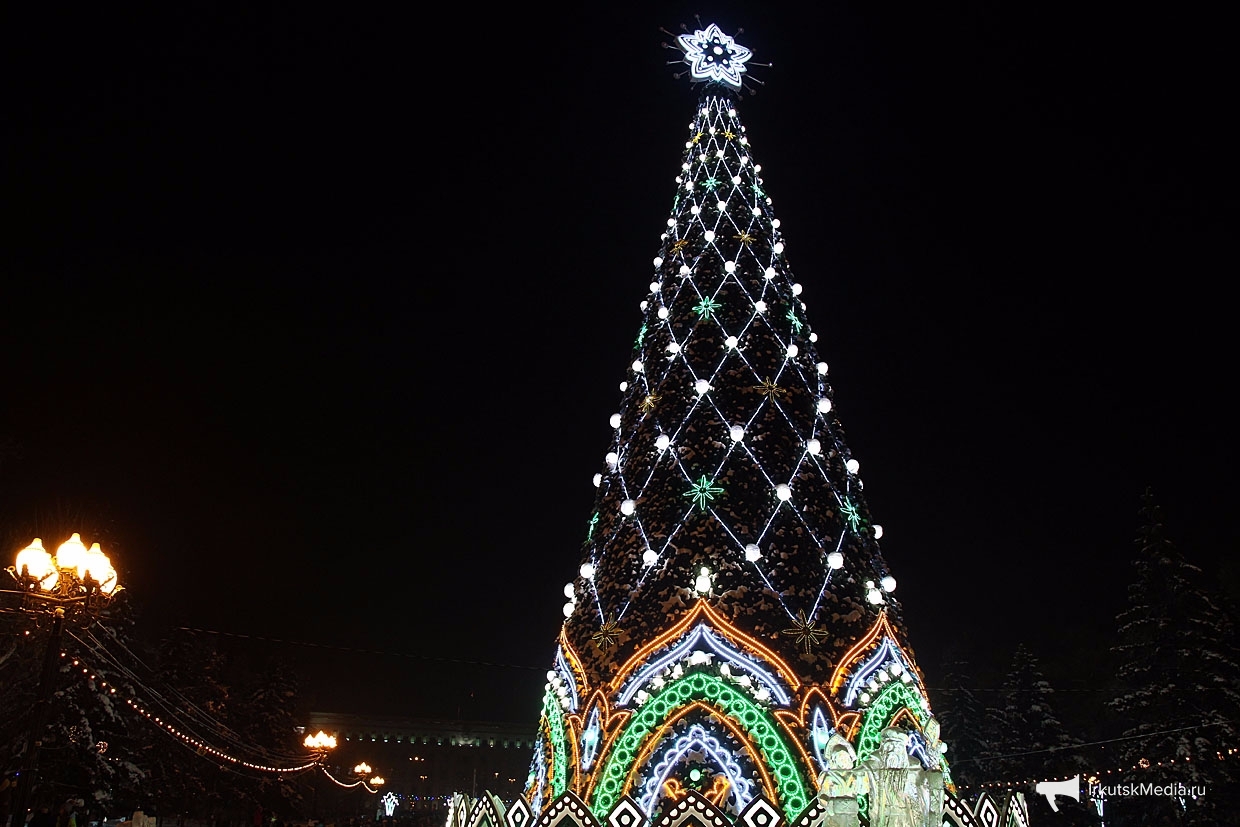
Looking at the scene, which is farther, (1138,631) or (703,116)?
(1138,631)

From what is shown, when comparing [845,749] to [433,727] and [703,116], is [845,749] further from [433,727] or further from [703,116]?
[433,727]

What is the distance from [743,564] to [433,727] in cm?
6074

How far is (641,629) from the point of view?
8.60 meters

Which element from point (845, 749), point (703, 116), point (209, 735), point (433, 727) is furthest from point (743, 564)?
point (433, 727)

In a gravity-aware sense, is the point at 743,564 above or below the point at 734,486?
below

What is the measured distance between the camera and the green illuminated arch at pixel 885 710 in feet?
26.8

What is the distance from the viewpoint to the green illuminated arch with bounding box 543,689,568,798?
867cm

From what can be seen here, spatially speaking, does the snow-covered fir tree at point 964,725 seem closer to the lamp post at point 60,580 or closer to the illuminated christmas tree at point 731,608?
the illuminated christmas tree at point 731,608

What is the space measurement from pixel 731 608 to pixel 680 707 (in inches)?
37.6

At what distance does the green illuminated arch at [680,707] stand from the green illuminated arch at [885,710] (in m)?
0.68

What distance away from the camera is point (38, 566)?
9.08 metres

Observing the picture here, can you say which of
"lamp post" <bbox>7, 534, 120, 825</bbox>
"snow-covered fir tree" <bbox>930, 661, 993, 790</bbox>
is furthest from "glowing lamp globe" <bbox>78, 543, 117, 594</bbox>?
"snow-covered fir tree" <bbox>930, 661, 993, 790</bbox>

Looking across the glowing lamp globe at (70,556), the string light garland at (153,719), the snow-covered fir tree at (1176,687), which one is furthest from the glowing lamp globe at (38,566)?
the snow-covered fir tree at (1176,687)

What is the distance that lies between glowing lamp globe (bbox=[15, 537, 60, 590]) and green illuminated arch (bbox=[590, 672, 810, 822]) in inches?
220
